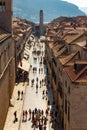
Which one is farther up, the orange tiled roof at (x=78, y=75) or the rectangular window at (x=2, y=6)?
the rectangular window at (x=2, y=6)

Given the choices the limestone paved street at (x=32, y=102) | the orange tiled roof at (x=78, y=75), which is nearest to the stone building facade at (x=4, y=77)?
the limestone paved street at (x=32, y=102)

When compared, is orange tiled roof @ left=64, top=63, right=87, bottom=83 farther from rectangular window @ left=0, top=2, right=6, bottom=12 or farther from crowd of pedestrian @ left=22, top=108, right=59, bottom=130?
rectangular window @ left=0, top=2, right=6, bottom=12

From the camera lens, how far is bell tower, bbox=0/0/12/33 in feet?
229

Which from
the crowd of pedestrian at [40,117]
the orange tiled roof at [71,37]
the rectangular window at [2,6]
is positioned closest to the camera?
the crowd of pedestrian at [40,117]

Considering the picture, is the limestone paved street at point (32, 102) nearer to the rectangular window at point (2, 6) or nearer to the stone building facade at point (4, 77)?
the stone building facade at point (4, 77)

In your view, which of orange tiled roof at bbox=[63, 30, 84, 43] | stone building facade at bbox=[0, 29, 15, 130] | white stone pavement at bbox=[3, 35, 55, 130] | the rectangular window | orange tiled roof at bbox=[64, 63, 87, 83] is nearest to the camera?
orange tiled roof at bbox=[64, 63, 87, 83]

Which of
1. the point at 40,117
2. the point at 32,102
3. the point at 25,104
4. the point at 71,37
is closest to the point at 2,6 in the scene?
the point at 71,37

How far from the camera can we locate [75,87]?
3709 centimetres

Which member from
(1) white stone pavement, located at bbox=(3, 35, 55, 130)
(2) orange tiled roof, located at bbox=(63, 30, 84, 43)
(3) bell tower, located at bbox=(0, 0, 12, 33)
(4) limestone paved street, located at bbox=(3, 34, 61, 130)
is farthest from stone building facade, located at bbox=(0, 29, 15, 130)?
(2) orange tiled roof, located at bbox=(63, 30, 84, 43)

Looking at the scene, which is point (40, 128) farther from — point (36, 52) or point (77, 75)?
point (36, 52)

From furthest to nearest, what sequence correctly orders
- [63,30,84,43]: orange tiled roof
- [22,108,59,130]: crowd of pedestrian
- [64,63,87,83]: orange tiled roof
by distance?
[63,30,84,43]: orange tiled roof, [22,108,59,130]: crowd of pedestrian, [64,63,87,83]: orange tiled roof

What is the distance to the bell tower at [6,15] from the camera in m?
69.7

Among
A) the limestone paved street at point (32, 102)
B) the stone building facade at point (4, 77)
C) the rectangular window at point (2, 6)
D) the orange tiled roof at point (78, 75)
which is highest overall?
the rectangular window at point (2, 6)

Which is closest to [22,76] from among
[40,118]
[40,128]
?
[40,118]
